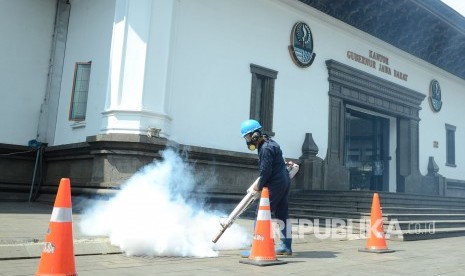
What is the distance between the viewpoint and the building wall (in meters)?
11.7

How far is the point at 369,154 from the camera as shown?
18.2 meters

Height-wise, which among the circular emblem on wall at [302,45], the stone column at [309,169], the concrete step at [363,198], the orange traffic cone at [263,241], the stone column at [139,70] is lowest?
the orange traffic cone at [263,241]

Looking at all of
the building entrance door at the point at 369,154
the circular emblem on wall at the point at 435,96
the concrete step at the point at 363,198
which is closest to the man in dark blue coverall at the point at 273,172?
the concrete step at the point at 363,198

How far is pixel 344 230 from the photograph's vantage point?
374 inches

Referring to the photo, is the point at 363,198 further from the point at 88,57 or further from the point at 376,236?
the point at 88,57

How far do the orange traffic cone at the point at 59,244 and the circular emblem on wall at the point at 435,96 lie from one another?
1852 centimetres

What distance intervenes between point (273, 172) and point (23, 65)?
29.9ft

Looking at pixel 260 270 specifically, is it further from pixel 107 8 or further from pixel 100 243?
pixel 107 8

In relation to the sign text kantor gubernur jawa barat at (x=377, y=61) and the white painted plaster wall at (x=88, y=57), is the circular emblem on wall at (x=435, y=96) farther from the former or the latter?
the white painted plaster wall at (x=88, y=57)

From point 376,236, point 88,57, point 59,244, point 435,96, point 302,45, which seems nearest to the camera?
point 59,244

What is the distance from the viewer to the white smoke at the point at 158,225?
18.2ft

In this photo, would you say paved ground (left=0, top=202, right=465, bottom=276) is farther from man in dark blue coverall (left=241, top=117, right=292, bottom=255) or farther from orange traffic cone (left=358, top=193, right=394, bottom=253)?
man in dark blue coverall (left=241, top=117, right=292, bottom=255)

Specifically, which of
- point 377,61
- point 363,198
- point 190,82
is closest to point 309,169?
point 363,198

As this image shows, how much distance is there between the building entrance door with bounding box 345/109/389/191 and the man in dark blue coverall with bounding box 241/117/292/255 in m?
12.4
